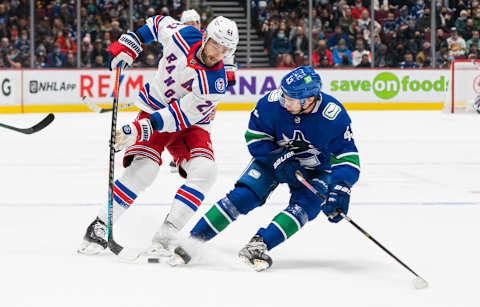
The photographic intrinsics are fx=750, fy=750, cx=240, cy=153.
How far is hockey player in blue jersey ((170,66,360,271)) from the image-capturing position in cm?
301

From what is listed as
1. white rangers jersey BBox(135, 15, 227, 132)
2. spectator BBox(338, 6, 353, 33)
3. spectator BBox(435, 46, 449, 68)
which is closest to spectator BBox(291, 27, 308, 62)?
spectator BBox(338, 6, 353, 33)

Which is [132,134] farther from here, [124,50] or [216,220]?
[124,50]

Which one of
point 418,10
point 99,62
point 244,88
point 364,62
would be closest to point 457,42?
point 418,10

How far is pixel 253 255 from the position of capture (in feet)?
9.90

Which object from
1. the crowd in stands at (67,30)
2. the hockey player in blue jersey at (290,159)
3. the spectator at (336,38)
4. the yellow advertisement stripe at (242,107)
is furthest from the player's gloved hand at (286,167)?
the spectator at (336,38)

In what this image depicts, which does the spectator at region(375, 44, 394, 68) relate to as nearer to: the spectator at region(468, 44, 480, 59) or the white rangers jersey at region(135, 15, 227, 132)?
the spectator at region(468, 44, 480, 59)

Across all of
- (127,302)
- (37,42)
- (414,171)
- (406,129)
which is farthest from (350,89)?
(127,302)

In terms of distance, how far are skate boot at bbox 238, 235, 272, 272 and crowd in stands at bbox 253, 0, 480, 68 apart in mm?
10101

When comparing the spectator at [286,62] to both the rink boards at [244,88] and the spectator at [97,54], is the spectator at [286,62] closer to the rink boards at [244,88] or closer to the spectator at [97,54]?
the rink boards at [244,88]

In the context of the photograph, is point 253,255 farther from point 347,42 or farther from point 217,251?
point 347,42

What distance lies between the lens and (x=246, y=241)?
3.62m

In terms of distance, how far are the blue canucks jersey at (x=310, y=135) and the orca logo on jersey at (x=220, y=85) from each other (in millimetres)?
209

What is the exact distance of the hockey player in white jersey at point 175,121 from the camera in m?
3.22

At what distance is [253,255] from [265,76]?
9757mm
